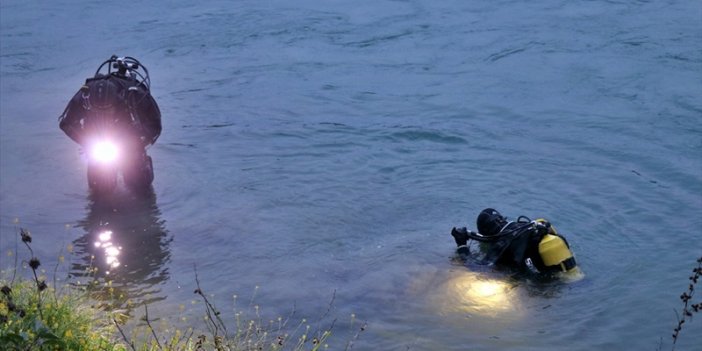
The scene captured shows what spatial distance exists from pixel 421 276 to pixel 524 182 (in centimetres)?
389

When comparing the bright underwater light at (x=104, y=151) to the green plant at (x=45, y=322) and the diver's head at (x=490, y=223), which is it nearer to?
the green plant at (x=45, y=322)

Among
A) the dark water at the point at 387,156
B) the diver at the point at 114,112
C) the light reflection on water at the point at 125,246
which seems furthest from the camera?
the diver at the point at 114,112

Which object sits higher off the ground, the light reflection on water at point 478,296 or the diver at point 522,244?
the diver at point 522,244

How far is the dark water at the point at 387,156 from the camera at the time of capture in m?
9.27

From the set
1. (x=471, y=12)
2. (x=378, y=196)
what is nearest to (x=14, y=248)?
(x=378, y=196)

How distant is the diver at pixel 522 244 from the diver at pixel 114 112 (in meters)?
3.74

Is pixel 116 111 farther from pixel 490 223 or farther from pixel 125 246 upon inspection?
pixel 490 223

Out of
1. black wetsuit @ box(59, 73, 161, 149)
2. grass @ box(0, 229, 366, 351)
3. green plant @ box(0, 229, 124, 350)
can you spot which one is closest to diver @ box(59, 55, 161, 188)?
black wetsuit @ box(59, 73, 161, 149)

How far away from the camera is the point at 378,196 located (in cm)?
1249

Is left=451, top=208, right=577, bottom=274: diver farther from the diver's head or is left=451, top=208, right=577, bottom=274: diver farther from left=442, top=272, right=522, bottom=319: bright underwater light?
left=442, top=272, right=522, bottom=319: bright underwater light

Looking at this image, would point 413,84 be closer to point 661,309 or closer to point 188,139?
point 188,139

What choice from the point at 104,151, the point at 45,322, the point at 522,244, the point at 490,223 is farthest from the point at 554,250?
the point at 104,151

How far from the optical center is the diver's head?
31.4 ft

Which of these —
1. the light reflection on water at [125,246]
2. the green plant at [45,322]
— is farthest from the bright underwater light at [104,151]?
the green plant at [45,322]
